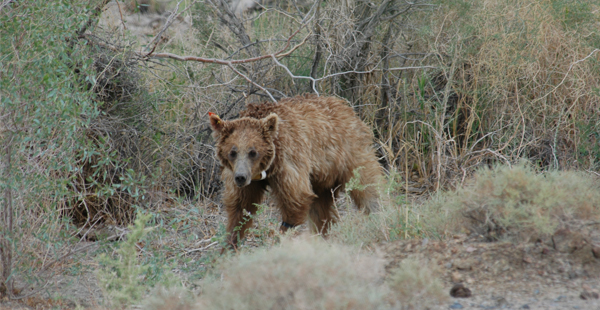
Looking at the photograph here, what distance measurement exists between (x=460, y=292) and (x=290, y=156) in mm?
2520

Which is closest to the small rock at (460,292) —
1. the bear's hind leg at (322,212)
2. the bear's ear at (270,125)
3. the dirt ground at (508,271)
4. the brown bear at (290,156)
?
the dirt ground at (508,271)

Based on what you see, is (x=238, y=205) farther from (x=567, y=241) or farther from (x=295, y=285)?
(x=567, y=241)

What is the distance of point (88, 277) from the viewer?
578cm

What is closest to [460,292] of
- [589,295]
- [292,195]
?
[589,295]

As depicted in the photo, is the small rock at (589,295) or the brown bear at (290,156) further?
the brown bear at (290,156)

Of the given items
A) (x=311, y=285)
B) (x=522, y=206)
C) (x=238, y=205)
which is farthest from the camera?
(x=238, y=205)

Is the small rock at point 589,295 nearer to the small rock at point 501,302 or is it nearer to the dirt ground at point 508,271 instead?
the dirt ground at point 508,271

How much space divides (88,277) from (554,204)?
425 cm

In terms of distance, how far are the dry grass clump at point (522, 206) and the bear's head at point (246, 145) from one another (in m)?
1.91

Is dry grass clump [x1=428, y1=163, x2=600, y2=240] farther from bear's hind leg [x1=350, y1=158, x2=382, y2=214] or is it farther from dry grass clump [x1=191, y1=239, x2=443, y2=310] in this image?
bear's hind leg [x1=350, y1=158, x2=382, y2=214]

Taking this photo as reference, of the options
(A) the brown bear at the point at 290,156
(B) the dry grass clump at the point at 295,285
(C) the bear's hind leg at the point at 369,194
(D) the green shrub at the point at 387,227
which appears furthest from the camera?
(C) the bear's hind leg at the point at 369,194

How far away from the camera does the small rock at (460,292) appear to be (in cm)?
370

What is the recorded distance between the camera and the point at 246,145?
559 centimetres

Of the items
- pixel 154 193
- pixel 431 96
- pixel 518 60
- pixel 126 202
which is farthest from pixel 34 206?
pixel 518 60
